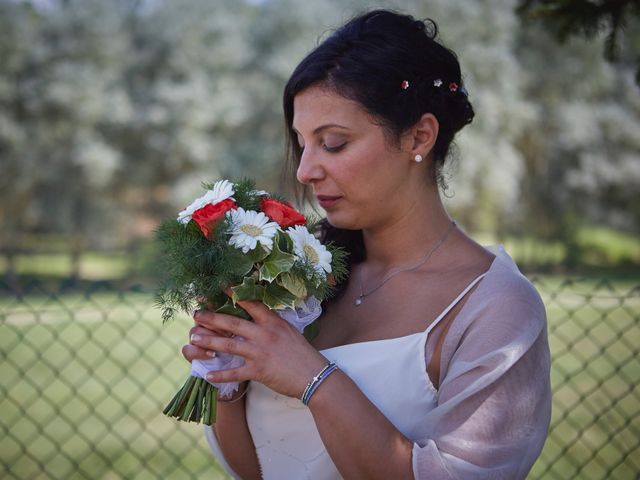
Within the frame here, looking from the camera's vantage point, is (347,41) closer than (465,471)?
No

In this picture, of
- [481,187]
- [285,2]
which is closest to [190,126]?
[285,2]

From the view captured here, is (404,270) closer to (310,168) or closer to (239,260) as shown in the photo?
(310,168)

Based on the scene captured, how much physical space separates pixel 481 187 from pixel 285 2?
27.1 feet

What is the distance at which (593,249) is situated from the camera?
2467 centimetres

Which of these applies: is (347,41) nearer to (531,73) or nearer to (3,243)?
A: (3,243)

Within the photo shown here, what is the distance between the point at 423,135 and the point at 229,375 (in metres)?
0.90

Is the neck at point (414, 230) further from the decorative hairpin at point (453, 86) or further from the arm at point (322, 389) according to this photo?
the arm at point (322, 389)

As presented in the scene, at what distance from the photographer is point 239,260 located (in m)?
1.86

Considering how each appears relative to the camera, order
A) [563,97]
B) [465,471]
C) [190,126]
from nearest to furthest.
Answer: [465,471] < [190,126] < [563,97]

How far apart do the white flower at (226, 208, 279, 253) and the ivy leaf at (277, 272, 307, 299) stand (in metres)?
0.09

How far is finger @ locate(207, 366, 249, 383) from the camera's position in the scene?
6.20 feet

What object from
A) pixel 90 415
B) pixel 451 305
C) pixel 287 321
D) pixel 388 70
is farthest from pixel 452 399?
pixel 90 415

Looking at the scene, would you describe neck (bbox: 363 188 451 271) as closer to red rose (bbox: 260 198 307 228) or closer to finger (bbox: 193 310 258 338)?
red rose (bbox: 260 198 307 228)

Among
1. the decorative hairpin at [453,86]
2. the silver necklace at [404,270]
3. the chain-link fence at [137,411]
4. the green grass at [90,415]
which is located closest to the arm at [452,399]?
the silver necklace at [404,270]
